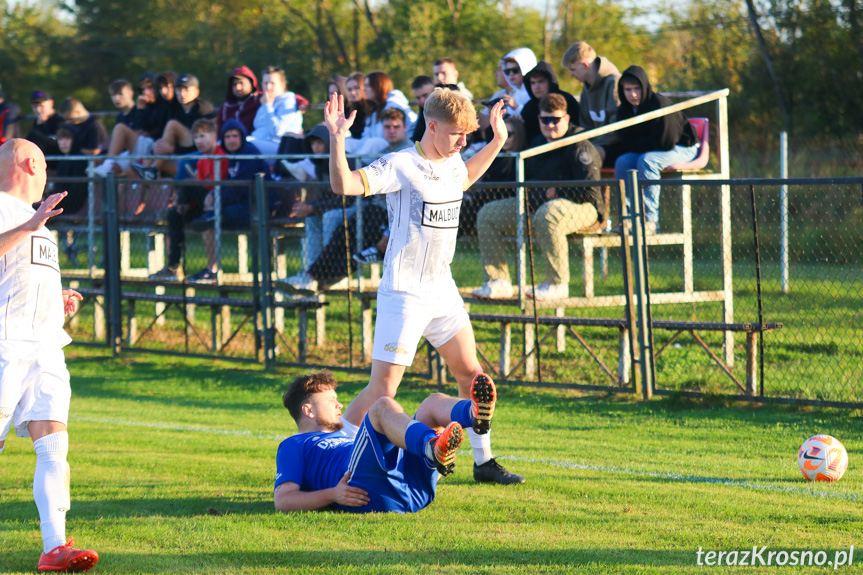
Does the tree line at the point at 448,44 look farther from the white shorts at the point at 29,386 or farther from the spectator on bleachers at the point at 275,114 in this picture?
the white shorts at the point at 29,386

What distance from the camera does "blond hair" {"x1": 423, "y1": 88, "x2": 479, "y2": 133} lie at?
545 centimetres

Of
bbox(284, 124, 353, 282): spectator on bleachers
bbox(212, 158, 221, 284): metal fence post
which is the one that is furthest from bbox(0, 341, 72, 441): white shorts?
bbox(212, 158, 221, 284): metal fence post

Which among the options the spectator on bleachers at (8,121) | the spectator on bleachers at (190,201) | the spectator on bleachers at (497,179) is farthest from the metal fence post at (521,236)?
the spectator on bleachers at (8,121)

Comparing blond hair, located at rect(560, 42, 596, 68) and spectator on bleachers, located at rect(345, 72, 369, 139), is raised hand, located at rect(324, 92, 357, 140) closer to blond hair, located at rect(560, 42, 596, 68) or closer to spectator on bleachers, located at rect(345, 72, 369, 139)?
blond hair, located at rect(560, 42, 596, 68)

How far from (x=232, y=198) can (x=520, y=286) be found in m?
3.94

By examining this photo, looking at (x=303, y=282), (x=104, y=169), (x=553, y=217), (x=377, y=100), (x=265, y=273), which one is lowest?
(x=303, y=282)

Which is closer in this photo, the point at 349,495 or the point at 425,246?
the point at 349,495

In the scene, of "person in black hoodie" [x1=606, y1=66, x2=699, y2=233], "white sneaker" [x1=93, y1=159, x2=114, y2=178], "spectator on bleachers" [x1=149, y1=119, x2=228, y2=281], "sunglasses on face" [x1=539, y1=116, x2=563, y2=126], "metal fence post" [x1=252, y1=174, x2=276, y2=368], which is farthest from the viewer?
"white sneaker" [x1=93, y1=159, x2=114, y2=178]

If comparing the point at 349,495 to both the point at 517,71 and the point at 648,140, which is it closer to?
the point at 648,140

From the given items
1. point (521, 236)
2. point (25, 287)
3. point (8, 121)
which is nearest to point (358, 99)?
point (521, 236)

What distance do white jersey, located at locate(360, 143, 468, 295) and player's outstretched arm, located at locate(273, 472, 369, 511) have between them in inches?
44.6

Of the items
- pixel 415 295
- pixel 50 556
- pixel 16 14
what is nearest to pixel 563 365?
pixel 415 295

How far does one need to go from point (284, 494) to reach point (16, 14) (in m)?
50.3

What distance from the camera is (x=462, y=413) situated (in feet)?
17.0
